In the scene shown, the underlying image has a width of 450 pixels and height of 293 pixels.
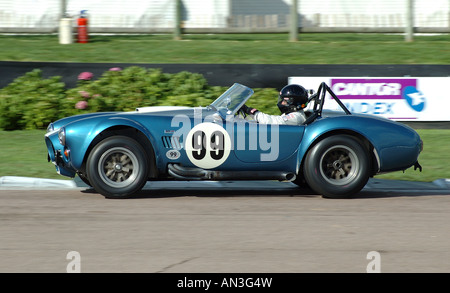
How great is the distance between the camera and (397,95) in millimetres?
13547

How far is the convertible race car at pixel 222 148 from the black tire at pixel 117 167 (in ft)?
0.03

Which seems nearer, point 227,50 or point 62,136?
point 62,136

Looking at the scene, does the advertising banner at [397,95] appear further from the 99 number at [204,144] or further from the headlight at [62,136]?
the headlight at [62,136]

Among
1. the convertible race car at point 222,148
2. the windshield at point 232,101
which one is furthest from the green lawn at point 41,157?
the windshield at point 232,101

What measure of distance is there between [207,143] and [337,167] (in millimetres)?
1509

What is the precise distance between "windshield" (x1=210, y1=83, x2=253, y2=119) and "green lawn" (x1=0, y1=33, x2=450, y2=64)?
28.4 feet

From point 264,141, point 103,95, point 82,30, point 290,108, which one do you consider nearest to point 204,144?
point 264,141

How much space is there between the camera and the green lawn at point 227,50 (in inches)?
682

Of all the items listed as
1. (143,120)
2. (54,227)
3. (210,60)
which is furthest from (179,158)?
(210,60)

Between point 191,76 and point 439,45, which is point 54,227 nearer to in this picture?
point 191,76

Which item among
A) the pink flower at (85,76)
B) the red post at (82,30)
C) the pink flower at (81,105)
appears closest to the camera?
the pink flower at (81,105)

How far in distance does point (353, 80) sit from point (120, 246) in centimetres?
877

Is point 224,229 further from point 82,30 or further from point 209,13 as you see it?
point 209,13

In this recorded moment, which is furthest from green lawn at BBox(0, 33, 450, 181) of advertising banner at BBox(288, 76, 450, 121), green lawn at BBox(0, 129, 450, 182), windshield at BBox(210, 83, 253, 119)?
windshield at BBox(210, 83, 253, 119)
